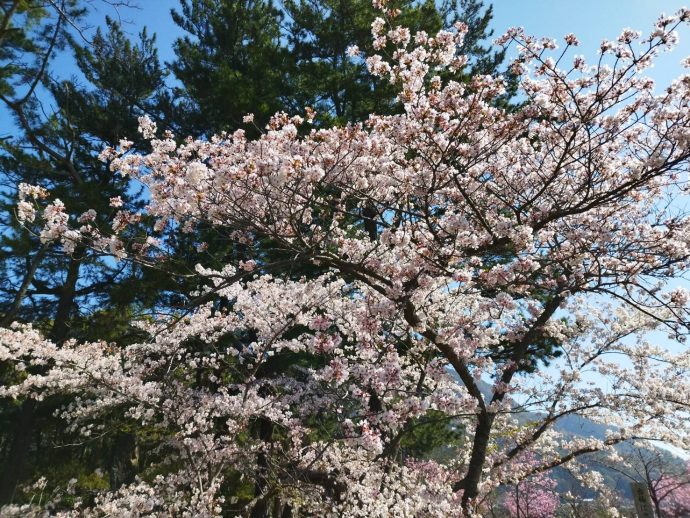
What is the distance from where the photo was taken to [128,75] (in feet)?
39.6

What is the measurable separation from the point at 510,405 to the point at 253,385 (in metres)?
3.85

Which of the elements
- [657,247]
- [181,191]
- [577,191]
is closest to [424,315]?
[577,191]

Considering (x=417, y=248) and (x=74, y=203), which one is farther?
(x=74, y=203)

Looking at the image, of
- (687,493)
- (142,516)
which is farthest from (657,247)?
(687,493)

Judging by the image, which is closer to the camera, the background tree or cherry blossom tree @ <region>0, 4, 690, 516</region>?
cherry blossom tree @ <region>0, 4, 690, 516</region>

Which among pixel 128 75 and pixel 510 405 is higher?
pixel 128 75

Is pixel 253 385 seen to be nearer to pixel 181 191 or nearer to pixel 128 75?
pixel 181 191

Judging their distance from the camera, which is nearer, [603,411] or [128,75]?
[603,411]

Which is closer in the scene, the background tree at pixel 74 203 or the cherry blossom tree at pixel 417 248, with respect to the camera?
the cherry blossom tree at pixel 417 248

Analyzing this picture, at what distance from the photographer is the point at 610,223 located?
5.68m

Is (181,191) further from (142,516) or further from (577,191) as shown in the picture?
(142,516)

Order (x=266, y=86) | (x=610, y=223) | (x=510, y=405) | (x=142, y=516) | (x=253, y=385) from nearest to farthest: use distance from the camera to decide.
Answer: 1. (x=510, y=405)
2. (x=610, y=223)
3. (x=142, y=516)
4. (x=253, y=385)
5. (x=266, y=86)

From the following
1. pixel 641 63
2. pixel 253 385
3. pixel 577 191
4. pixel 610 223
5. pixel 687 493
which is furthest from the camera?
pixel 687 493

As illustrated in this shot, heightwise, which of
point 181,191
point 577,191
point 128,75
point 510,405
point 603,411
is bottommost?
point 510,405
